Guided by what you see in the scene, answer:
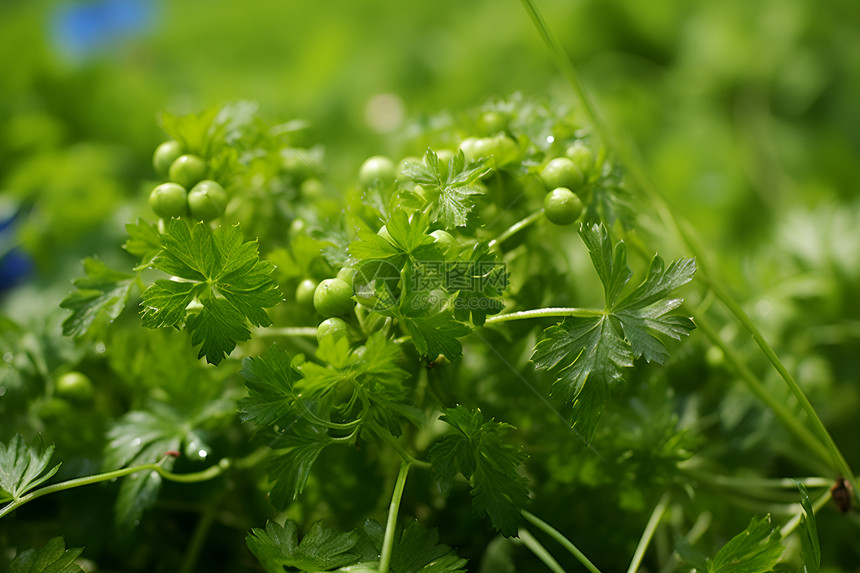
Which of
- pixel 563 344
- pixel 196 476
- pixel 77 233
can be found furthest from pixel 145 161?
pixel 563 344

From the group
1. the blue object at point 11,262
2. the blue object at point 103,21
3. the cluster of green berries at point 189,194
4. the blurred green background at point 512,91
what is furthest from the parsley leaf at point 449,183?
the blue object at point 103,21

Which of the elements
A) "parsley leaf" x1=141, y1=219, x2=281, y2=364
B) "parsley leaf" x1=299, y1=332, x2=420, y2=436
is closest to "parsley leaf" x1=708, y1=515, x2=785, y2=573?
"parsley leaf" x1=299, y1=332, x2=420, y2=436

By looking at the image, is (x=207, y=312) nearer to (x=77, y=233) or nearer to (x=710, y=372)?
(x=710, y=372)

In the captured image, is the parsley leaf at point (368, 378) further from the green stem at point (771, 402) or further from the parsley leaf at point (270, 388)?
the green stem at point (771, 402)

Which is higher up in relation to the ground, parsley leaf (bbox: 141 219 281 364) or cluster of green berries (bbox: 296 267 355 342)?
parsley leaf (bbox: 141 219 281 364)

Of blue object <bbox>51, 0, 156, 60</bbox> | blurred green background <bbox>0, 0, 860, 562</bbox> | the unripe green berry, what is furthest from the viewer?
blue object <bbox>51, 0, 156, 60</bbox>

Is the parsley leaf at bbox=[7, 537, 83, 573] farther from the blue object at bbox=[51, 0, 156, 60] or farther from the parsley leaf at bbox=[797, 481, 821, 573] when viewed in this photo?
the blue object at bbox=[51, 0, 156, 60]
